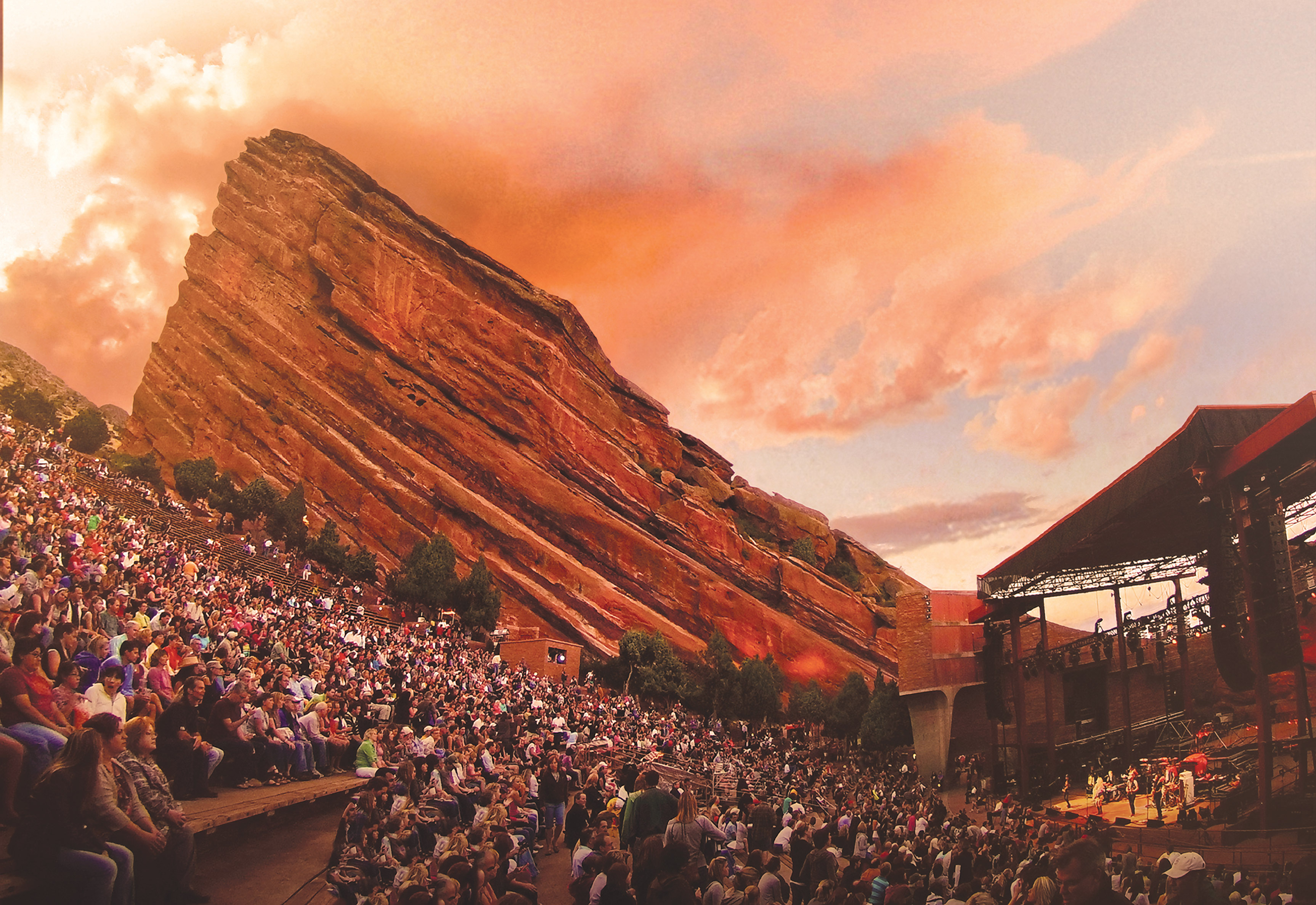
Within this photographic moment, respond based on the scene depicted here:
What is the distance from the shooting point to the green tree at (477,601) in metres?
38.6

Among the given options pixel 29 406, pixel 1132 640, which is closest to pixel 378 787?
pixel 1132 640

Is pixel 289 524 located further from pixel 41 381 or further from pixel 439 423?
pixel 41 381

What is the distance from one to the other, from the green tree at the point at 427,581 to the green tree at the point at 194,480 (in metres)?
10.4

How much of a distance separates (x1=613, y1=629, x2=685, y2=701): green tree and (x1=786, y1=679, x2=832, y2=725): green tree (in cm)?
591

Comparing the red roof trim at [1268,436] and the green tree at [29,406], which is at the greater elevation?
the green tree at [29,406]

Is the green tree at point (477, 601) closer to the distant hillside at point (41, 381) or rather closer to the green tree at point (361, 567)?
the green tree at point (361, 567)

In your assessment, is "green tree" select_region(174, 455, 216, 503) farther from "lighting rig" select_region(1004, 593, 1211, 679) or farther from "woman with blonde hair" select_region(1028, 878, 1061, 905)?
"woman with blonde hair" select_region(1028, 878, 1061, 905)

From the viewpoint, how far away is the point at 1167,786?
10727 mm

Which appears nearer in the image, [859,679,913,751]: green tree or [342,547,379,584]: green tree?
[859,679,913,751]: green tree

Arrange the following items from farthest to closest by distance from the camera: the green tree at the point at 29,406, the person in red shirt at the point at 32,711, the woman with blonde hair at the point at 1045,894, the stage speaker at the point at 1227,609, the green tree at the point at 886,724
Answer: the green tree at the point at 29,406, the green tree at the point at 886,724, the stage speaker at the point at 1227,609, the woman with blonde hair at the point at 1045,894, the person in red shirt at the point at 32,711

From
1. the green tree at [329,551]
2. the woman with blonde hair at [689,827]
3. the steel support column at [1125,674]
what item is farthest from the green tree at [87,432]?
the woman with blonde hair at [689,827]

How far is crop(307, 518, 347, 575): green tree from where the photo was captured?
4022cm

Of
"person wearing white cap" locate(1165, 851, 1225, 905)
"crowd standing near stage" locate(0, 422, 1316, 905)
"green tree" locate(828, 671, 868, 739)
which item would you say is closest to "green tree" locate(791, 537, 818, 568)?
"green tree" locate(828, 671, 868, 739)

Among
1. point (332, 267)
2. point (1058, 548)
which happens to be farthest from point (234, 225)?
point (1058, 548)
